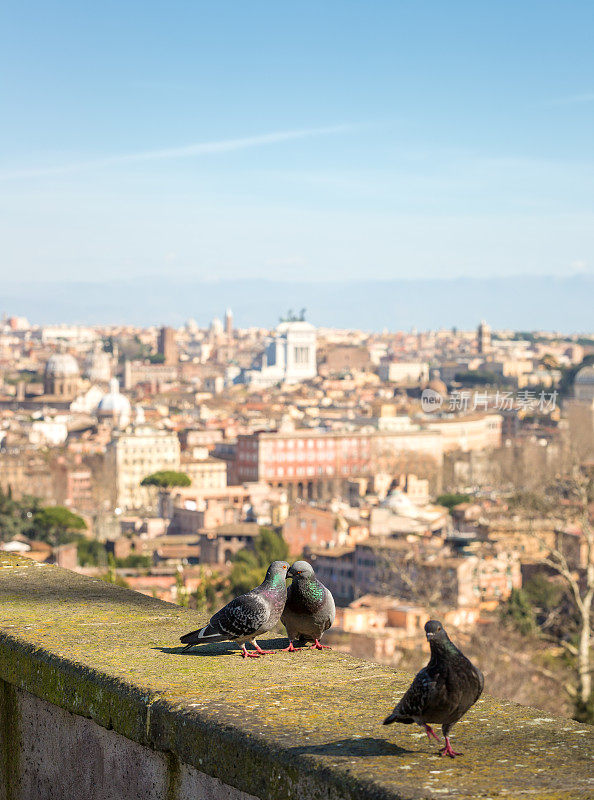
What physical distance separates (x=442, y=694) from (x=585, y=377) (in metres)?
53.4

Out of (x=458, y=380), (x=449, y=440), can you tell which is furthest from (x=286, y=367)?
(x=449, y=440)

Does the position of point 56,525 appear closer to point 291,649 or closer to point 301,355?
point 291,649

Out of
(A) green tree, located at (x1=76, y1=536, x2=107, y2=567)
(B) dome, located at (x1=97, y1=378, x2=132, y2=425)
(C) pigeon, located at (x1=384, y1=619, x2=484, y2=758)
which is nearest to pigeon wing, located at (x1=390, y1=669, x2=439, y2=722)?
(C) pigeon, located at (x1=384, y1=619, x2=484, y2=758)

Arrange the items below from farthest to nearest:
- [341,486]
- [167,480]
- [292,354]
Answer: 1. [292,354]
2. [341,486]
3. [167,480]

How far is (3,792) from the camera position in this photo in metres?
1.42

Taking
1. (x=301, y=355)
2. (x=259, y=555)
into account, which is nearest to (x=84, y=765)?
(x=259, y=555)

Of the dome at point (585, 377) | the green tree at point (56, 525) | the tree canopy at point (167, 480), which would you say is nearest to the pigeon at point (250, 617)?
the green tree at point (56, 525)

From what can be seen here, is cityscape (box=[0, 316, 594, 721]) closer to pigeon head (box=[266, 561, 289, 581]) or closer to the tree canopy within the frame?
the tree canopy

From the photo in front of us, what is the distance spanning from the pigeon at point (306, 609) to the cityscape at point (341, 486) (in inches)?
71.9

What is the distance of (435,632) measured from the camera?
3.78 feet

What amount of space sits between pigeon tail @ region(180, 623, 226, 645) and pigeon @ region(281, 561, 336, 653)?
9 cm

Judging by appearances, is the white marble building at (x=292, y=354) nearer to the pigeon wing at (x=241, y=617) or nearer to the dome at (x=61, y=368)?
the dome at (x=61, y=368)

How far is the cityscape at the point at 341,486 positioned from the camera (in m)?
14.9

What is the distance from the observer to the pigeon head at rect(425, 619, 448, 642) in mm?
1143
